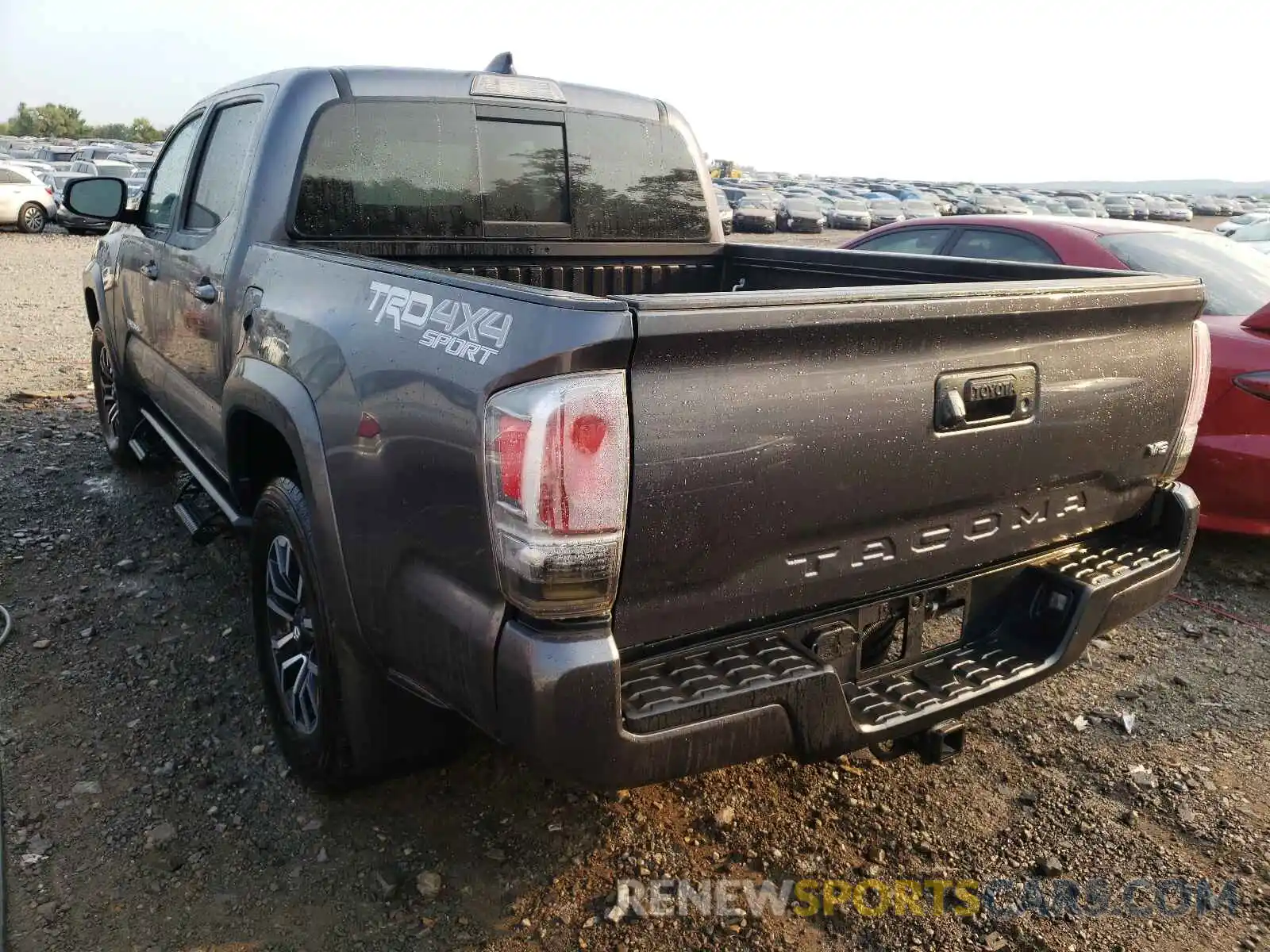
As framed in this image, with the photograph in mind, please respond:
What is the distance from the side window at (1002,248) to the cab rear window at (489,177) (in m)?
2.10

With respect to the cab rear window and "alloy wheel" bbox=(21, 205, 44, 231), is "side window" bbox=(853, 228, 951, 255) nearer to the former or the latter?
the cab rear window

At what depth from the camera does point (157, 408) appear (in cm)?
494

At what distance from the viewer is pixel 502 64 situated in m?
3.99

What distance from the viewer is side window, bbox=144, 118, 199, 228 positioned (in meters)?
4.34

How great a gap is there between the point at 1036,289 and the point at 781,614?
1025 millimetres

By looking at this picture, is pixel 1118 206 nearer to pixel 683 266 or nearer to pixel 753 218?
pixel 753 218

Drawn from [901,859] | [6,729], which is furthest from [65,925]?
[901,859]

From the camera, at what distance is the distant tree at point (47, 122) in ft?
291

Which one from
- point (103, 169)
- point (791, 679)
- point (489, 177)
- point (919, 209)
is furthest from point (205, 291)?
point (919, 209)

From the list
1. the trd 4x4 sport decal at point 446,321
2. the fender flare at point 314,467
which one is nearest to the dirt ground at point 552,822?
the fender flare at point 314,467

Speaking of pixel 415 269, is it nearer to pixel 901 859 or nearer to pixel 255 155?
pixel 255 155

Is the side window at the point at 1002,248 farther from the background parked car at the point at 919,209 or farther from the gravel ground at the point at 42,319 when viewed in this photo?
the background parked car at the point at 919,209

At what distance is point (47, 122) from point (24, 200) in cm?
8133

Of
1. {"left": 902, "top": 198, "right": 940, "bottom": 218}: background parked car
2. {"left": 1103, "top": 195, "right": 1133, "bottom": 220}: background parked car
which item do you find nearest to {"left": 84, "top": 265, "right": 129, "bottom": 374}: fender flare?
{"left": 902, "top": 198, "right": 940, "bottom": 218}: background parked car
